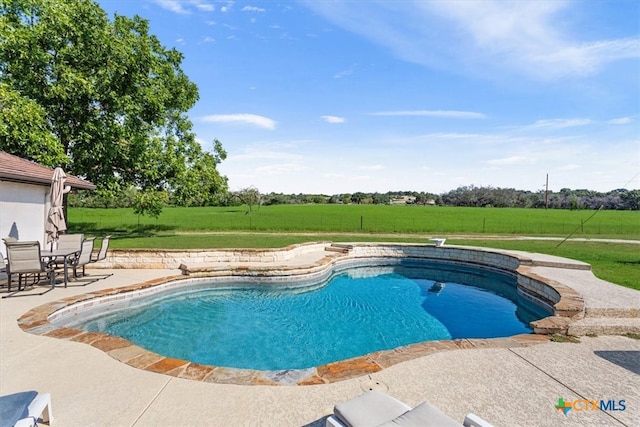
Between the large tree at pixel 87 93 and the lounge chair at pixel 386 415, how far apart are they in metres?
13.2

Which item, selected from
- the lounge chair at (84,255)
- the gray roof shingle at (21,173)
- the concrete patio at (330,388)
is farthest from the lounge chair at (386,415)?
the gray roof shingle at (21,173)

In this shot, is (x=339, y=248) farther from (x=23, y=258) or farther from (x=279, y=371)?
(x=279, y=371)

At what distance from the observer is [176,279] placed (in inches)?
339

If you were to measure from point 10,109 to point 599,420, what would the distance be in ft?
51.1

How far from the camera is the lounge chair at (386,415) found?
7.01 ft

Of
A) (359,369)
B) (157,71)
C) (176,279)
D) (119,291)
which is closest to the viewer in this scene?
(359,369)

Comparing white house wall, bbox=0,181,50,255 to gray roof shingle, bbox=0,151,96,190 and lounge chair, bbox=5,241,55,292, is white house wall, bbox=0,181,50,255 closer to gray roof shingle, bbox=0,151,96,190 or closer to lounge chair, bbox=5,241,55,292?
gray roof shingle, bbox=0,151,96,190

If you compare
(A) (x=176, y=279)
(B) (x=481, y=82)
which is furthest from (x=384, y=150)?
(A) (x=176, y=279)

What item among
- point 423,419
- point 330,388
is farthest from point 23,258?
point 423,419

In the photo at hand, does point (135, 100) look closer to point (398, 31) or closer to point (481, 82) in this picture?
point (398, 31)

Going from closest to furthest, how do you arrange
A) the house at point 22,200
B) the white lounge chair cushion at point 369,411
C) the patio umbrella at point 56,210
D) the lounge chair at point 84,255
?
the white lounge chair cushion at point 369,411, the lounge chair at point 84,255, the patio umbrella at point 56,210, the house at point 22,200

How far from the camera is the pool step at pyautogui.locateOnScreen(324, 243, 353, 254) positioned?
14.1 meters

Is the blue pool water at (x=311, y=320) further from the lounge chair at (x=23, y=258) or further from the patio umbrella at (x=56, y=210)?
the patio umbrella at (x=56, y=210)

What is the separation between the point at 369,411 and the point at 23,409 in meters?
2.52
